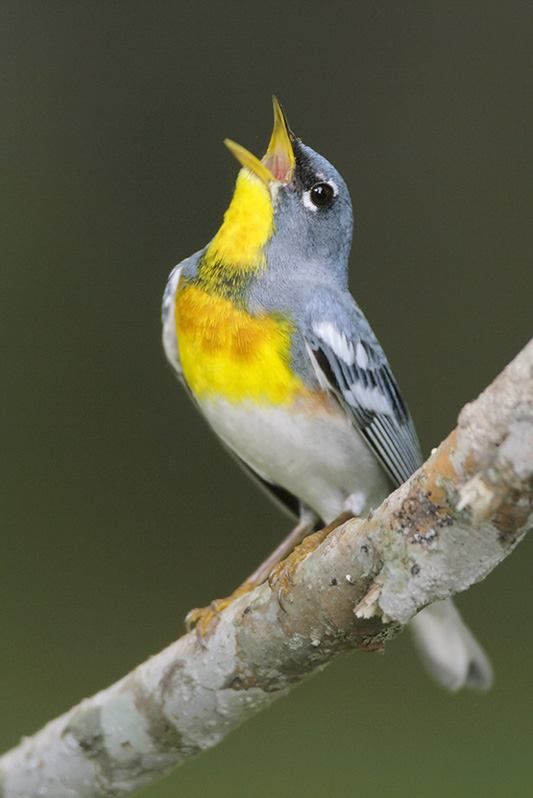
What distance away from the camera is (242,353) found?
2.02 meters

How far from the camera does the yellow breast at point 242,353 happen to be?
201cm

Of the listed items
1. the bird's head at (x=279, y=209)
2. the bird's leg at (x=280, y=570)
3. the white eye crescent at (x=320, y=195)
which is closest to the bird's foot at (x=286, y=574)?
the bird's leg at (x=280, y=570)

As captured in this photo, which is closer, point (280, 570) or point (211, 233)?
point (280, 570)

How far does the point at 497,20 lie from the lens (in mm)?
3379

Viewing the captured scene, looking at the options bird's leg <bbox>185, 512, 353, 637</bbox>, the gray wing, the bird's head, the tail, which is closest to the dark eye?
the bird's head

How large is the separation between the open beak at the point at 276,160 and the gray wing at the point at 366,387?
29 centimetres

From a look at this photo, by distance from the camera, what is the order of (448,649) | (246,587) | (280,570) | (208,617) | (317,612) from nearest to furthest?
(317,612) → (280,570) → (208,617) → (246,587) → (448,649)

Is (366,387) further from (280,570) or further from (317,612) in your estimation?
(317,612)

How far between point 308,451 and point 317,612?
522 millimetres

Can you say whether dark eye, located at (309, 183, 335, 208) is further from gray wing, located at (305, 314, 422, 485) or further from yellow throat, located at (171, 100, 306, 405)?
gray wing, located at (305, 314, 422, 485)

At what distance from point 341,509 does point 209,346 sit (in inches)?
17.7

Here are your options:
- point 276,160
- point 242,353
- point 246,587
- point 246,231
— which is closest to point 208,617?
point 246,587

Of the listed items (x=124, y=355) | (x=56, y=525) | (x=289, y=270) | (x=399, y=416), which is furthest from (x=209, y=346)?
(x=56, y=525)

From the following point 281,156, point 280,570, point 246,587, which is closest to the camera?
point 280,570
